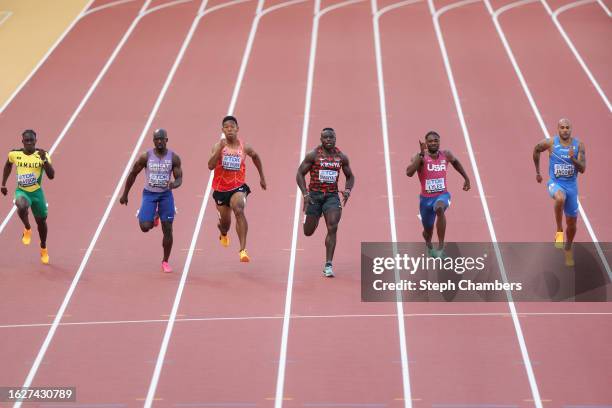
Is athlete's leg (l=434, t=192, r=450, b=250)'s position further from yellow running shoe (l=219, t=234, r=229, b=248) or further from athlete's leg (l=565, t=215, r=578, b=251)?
yellow running shoe (l=219, t=234, r=229, b=248)

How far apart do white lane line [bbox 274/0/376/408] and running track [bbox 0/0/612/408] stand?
0.11ft

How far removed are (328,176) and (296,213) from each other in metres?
2.48

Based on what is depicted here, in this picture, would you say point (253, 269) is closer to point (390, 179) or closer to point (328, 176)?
point (328, 176)

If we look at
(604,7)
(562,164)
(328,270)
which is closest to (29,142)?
(328,270)

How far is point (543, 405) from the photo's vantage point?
31.3ft

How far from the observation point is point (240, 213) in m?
13.3

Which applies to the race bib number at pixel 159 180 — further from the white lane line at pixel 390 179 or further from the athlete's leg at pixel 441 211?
the athlete's leg at pixel 441 211

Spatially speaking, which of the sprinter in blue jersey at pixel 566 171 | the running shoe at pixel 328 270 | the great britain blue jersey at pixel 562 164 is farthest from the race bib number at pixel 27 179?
Result: the great britain blue jersey at pixel 562 164

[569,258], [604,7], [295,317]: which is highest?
[604,7]

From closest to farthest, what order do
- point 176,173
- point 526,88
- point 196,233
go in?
point 176,173, point 196,233, point 526,88

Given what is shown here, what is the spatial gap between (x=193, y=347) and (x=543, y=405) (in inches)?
131

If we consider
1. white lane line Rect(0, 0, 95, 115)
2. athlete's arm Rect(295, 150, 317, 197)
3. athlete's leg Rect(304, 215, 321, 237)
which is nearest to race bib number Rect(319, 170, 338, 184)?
athlete's arm Rect(295, 150, 317, 197)

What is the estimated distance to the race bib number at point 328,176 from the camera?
13.1m

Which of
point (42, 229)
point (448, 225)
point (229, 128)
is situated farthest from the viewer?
point (448, 225)
